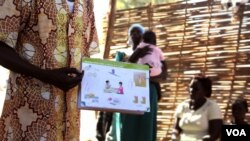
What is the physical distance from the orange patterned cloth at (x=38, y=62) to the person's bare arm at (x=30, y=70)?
1.5 inches

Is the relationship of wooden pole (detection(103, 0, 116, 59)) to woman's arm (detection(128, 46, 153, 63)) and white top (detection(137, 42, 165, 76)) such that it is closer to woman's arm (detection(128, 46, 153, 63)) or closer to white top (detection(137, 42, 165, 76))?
white top (detection(137, 42, 165, 76))

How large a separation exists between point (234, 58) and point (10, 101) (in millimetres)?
3896

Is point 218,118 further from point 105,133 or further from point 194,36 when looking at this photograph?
point 105,133

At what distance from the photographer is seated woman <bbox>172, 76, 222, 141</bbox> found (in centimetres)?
506

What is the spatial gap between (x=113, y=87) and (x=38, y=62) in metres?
0.30

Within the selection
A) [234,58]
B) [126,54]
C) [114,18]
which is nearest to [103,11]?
[114,18]

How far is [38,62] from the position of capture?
1.88 meters

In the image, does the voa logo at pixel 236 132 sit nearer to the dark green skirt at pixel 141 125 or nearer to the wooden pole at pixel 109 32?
the dark green skirt at pixel 141 125

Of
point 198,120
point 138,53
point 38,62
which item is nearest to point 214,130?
point 198,120

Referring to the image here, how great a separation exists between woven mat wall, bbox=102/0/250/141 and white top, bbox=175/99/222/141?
42 centimetres

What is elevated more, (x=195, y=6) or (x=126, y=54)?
(x=195, y=6)

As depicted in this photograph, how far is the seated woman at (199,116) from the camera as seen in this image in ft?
16.6

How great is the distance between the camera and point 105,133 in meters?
6.25

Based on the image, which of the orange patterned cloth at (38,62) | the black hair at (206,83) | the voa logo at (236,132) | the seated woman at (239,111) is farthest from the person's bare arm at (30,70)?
the black hair at (206,83)
